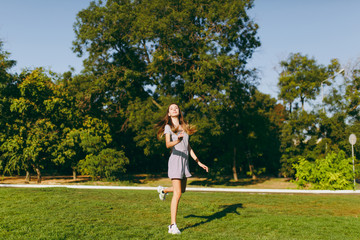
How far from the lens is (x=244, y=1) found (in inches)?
930

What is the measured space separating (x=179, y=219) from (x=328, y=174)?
1017 cm

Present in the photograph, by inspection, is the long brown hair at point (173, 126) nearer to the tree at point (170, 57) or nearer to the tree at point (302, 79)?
the tree at point (170, 57)

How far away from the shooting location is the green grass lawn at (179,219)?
15.8 ft

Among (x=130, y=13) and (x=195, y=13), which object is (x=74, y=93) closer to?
(x=130, y=13)

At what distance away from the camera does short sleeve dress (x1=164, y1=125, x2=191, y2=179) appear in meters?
5.36

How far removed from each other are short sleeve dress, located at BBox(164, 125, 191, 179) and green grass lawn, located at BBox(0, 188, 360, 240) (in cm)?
88

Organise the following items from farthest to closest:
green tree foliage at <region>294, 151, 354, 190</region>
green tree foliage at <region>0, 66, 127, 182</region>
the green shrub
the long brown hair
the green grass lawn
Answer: the green shrub → green tree foliage at <region>0, 66, 127, 182</region> → green tree foliage at <region>294, 151, 354, 190</region> → the long brown hair → the green grass lawn

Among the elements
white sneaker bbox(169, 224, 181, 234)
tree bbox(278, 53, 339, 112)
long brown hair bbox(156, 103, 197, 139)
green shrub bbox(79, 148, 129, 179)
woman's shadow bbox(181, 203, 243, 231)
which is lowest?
woman's shadow bbox(181, 203, 243, 231)

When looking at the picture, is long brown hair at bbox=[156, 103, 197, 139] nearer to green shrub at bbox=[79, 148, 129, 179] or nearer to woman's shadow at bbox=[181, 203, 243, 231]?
woman's shadow at bbox=[181, 203, 243, 231]

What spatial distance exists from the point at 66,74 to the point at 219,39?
12.2m

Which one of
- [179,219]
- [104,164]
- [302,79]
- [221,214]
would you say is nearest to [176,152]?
[179,219]

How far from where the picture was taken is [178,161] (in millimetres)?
5418

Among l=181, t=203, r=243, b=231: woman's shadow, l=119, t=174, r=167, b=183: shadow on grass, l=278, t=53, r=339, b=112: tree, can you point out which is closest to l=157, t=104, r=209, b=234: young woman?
l=181, t=203, r=243, b=231: woman's shadow

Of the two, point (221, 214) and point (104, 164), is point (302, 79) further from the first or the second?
point (221, 214)
